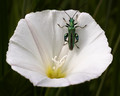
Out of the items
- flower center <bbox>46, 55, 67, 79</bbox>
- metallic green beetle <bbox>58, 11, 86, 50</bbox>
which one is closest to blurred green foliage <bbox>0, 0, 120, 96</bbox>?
flower center <bbox>46, 55, 67, 79</bbox>

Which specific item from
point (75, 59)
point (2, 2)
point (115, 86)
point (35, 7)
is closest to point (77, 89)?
point (115, 86)

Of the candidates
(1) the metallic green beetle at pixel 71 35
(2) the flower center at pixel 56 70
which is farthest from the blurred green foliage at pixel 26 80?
(1) the metallic green beetle at pixel 71 35

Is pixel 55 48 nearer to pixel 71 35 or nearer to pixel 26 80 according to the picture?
pixel 71 35

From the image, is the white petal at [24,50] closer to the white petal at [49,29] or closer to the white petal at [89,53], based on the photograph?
the white petal at [49,29]

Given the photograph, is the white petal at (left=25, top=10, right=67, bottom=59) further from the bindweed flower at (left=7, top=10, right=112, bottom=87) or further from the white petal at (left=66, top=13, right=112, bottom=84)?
the white petal at (left=66, top=13, right=112, bottom=84)

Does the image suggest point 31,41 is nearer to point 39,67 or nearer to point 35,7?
point 39,67

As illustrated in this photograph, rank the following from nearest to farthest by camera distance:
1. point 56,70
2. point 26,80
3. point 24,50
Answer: point 24,50
point 56,70
point 26,80

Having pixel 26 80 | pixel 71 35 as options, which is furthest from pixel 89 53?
pixel 26 80
